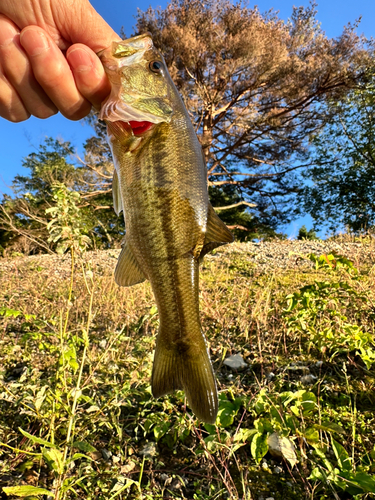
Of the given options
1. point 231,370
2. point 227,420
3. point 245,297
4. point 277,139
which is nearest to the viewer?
point 227,420

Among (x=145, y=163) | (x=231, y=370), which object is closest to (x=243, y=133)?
(x=231, y=370)

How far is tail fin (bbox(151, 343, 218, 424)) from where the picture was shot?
1.43m

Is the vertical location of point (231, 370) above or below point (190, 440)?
above

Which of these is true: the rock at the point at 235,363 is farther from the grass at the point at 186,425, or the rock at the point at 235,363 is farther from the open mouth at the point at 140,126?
the open mouth at the point at 140,126

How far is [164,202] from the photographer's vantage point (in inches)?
59.3

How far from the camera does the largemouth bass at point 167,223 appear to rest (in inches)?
59.1

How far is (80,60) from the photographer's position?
1.84m

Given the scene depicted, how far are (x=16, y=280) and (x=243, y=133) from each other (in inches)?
547

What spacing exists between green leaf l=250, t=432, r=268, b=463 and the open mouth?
185 cm

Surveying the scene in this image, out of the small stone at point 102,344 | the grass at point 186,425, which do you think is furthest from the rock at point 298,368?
the small stone at point 102,344

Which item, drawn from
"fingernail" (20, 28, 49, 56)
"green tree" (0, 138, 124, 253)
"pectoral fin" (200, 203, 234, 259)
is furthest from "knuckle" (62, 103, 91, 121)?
"green tree" (0, 138, 124, 253)

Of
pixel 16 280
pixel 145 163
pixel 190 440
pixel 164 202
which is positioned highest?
pixel 16 280

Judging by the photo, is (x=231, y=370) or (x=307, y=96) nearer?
(x=231, y=370)

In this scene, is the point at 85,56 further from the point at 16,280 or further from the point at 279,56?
the point at 279,56
